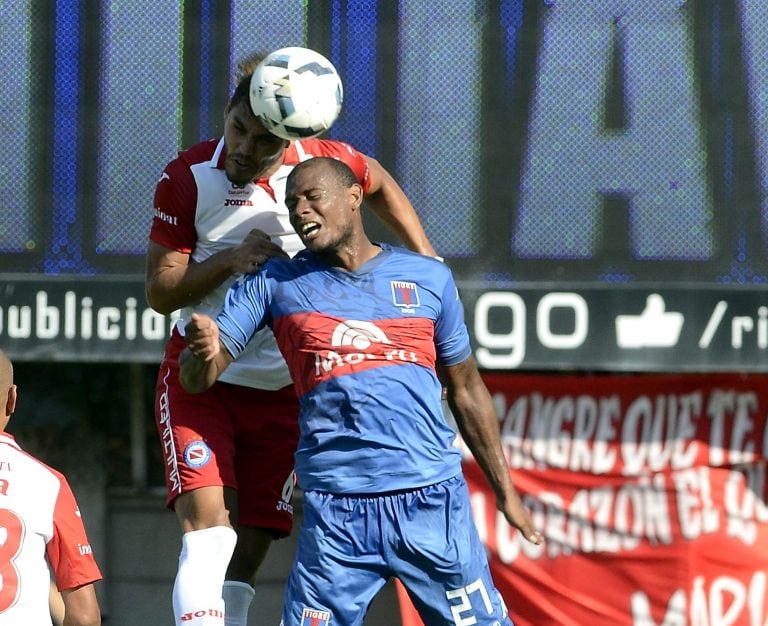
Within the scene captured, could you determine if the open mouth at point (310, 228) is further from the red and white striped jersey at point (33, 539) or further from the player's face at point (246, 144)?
the red and white striped jersey at point (33, 539)

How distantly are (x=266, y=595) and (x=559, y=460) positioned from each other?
145 cm

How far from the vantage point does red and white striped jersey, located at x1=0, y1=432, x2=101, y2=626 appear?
3.47 meters

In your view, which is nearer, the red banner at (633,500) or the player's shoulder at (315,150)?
the player's shoulder at (315,150)

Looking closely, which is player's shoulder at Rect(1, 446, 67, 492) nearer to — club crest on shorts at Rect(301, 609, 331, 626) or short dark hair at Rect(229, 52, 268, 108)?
club crest on shorts at Rect(301, 609, 331, 626)

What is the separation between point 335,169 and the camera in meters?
→ 4.18

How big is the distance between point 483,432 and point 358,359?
515mm

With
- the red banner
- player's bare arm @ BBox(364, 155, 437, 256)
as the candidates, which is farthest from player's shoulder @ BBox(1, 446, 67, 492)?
the red banner

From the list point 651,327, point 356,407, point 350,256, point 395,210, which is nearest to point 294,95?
point 350,256

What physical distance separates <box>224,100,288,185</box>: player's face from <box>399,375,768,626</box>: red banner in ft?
6.93

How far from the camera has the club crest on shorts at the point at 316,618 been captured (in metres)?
3.98

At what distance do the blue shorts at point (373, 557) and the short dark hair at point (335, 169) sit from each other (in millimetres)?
832

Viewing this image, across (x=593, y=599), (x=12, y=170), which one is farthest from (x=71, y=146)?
(x=593, y=599)

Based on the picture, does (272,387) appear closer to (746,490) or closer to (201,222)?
(201,222)

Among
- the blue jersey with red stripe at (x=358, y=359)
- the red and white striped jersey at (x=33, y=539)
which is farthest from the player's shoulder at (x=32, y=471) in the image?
the blue jersey with red stripe at (x=358, y=359)
